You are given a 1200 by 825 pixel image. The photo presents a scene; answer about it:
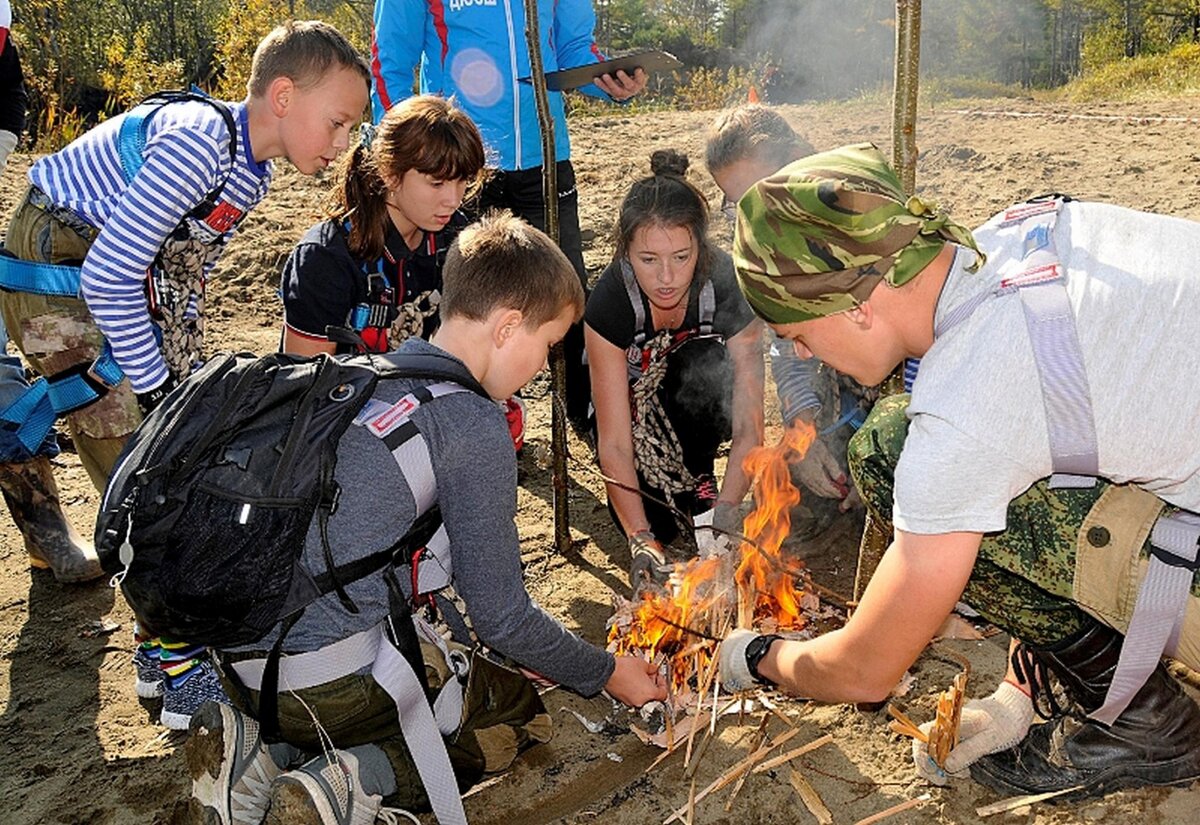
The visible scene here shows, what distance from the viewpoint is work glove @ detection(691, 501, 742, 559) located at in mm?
3939

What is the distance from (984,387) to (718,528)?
192cm

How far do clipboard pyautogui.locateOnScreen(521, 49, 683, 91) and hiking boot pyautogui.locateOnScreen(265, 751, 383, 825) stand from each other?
3.13m

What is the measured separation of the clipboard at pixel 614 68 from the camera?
178 inches

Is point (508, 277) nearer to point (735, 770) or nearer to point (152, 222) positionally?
point (152, 222)

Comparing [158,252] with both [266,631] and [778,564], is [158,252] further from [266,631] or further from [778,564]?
[778,564]

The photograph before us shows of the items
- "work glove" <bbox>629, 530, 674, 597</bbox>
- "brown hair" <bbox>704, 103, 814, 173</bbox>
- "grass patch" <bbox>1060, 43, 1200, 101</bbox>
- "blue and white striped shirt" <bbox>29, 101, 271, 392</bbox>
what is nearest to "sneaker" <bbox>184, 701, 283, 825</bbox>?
"blue and white striped shirt" <bbox>29, 101, 271, 392</bbox>

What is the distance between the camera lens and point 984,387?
2.04 m

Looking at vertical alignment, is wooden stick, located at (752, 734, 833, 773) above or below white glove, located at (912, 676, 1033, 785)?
below

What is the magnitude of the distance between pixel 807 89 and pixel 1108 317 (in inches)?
868

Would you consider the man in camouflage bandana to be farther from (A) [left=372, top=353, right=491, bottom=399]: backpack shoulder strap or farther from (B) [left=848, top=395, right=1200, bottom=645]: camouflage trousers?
(A) [left=372, top=353, right=491, bottom=399]: backpack shoulder strap

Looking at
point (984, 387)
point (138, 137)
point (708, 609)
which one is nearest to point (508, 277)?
point (984, 387)

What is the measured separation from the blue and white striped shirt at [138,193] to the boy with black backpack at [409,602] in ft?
3.57

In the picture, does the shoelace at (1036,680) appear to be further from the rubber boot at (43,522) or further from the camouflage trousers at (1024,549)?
the rubber boot at (43,522)

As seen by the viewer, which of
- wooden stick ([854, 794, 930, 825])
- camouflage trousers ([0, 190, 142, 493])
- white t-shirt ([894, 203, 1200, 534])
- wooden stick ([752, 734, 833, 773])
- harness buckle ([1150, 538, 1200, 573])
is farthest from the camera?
camouflage trousers ([0, 190, 142, 493])
